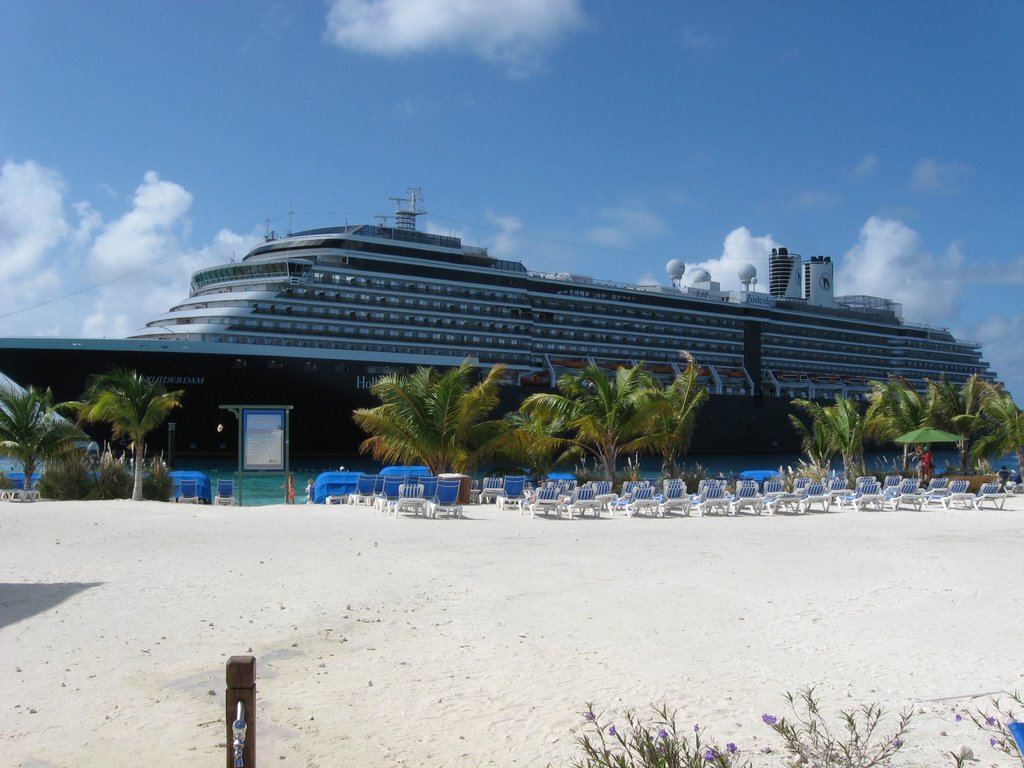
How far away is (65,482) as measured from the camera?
17.0 meters

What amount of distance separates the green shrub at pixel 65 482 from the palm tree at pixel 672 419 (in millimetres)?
11263

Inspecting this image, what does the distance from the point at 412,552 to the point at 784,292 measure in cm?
5374

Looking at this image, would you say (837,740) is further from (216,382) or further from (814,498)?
(216,382)

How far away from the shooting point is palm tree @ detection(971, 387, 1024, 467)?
78.5 ft

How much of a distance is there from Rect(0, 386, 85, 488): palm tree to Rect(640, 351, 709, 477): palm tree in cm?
1223

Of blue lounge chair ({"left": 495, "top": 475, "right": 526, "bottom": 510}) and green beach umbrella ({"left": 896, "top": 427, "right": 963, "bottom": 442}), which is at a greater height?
green beach umbrella ({"left": 896, "top": 427, "right": 963, "bottom": 442})

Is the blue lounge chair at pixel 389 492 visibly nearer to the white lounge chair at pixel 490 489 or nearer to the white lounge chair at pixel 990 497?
the white lounge chair at pixel 490 489

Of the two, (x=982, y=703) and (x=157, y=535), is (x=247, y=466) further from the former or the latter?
(x=982, y=703)

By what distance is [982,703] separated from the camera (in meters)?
4.94

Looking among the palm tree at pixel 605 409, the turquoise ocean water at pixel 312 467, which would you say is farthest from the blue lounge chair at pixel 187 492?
the palm tree at pixel 605 409

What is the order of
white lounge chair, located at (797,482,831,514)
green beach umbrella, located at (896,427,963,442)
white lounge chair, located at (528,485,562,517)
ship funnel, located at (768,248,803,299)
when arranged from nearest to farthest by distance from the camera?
white lounge chair, located at (528,485,562,517) → white lounge chair, located at (797,482,831,514) → green beach umbrella, located at (896,427,963,442) → ship funnel, located at (768,248,803,299)

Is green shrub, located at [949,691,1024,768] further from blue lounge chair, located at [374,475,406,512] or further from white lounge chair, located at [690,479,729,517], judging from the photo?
white lounge chair, located at [690,479,729,517]

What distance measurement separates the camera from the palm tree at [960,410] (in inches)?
1012

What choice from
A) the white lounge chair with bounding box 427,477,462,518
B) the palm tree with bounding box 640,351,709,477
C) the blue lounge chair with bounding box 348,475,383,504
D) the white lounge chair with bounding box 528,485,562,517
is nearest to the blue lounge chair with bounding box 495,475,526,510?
the white lounge chair with bounding box 528,485,562,517
